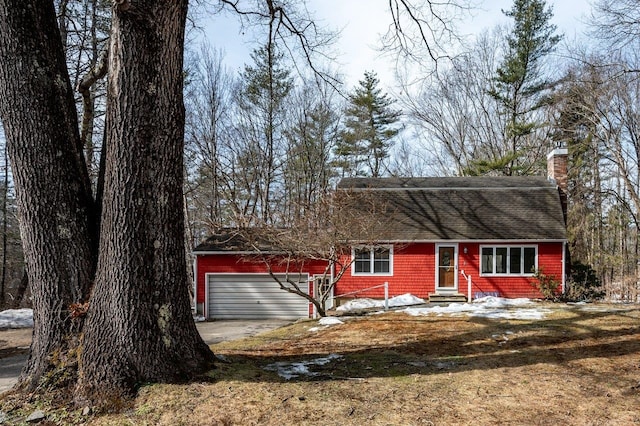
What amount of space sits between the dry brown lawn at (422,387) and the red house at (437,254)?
9.15 metres

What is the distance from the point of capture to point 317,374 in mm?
4758

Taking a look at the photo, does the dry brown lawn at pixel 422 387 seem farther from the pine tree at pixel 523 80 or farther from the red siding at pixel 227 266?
the pine tree at pixel 523 80

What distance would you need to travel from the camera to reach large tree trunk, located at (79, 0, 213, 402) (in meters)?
3.86

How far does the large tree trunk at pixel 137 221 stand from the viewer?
3861 millimetres

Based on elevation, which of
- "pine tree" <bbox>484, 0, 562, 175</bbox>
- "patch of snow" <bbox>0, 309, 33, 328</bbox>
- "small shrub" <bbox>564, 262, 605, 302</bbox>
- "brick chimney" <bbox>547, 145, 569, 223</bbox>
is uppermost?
"pine tree" <bbox>484, 0, 562, 175</bbox>

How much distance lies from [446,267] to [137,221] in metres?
14.6

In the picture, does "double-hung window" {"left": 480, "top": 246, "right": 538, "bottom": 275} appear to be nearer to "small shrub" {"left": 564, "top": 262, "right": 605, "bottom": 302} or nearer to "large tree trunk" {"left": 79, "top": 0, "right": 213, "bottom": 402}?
"small shrub" {"left": 564, "top": 262, "right": 605, "bottom": 302}

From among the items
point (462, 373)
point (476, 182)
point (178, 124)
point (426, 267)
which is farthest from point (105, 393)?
point (476, 182)

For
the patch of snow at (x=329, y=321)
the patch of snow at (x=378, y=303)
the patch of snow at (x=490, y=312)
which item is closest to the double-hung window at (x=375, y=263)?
the patch of snow at (x=378, y=303)

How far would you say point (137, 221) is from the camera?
12.9 ft

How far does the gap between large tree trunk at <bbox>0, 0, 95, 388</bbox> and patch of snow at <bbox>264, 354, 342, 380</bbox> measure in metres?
2.06

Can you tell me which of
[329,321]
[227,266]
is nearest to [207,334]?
[329,321]

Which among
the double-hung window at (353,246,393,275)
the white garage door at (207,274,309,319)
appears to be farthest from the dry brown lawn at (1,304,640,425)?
the white garage door at (207,274,309,319)

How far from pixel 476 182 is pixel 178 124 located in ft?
55.6
